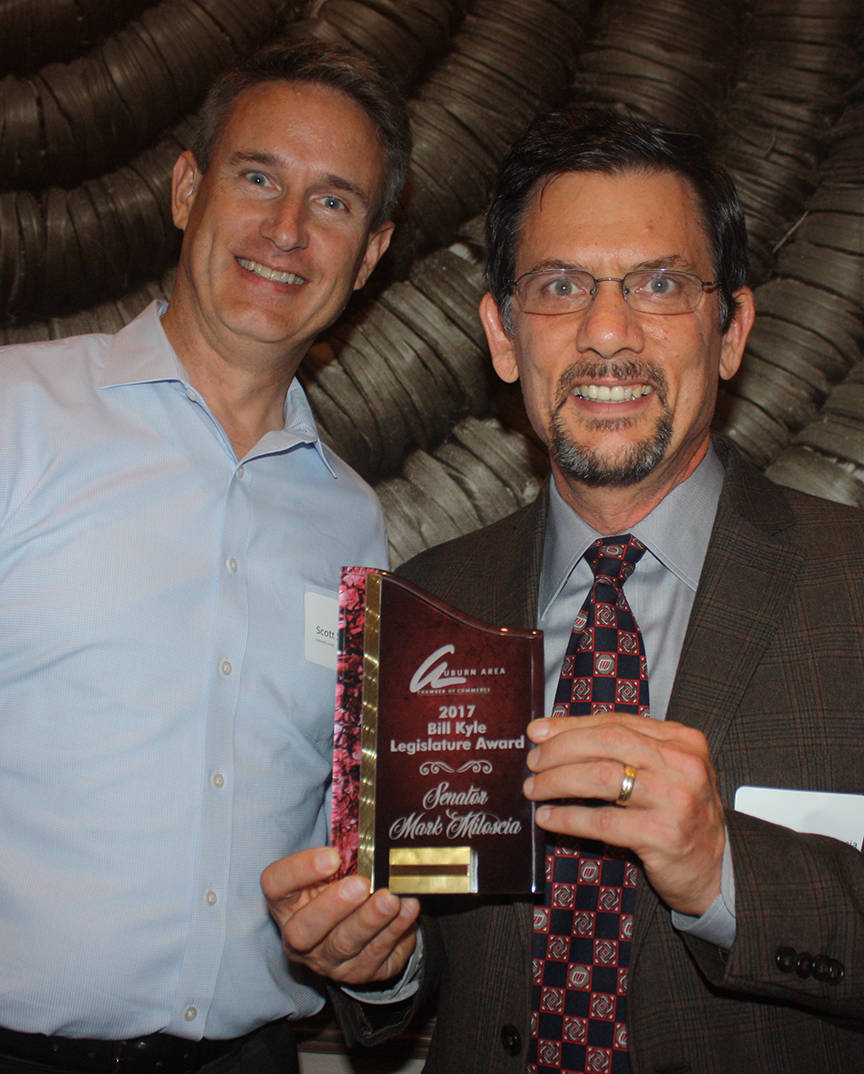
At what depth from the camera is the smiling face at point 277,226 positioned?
5.26ft

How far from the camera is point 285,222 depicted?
1623 mm

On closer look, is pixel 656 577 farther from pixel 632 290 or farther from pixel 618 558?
pixel 632 290

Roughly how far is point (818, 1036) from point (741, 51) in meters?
1.83

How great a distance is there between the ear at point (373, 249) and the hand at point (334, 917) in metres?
1.14

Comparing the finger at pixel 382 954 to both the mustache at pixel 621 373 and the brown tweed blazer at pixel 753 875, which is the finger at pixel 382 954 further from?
the mustache at pixel 621 373

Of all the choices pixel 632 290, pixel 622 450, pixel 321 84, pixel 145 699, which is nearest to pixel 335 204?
pixel 321 84

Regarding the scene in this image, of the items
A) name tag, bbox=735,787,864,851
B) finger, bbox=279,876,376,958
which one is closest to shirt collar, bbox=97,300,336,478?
finger, bbox=279,876,376,958

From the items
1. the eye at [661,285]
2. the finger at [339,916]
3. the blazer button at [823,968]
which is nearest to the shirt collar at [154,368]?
the eye at [661,285]

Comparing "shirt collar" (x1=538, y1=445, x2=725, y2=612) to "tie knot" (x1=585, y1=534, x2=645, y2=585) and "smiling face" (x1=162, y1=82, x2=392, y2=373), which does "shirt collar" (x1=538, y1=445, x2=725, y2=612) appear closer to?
"tie knot" (x1=585, y1=534, x2=645, y2=585)

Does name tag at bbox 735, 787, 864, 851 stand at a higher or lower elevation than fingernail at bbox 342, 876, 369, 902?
higher

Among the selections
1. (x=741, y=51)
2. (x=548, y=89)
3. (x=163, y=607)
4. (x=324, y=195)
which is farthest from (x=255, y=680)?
(x=741, y=51)

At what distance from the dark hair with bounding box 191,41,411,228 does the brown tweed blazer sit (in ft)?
3.08

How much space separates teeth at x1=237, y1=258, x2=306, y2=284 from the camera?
5.32 feet

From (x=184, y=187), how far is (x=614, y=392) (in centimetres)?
98
